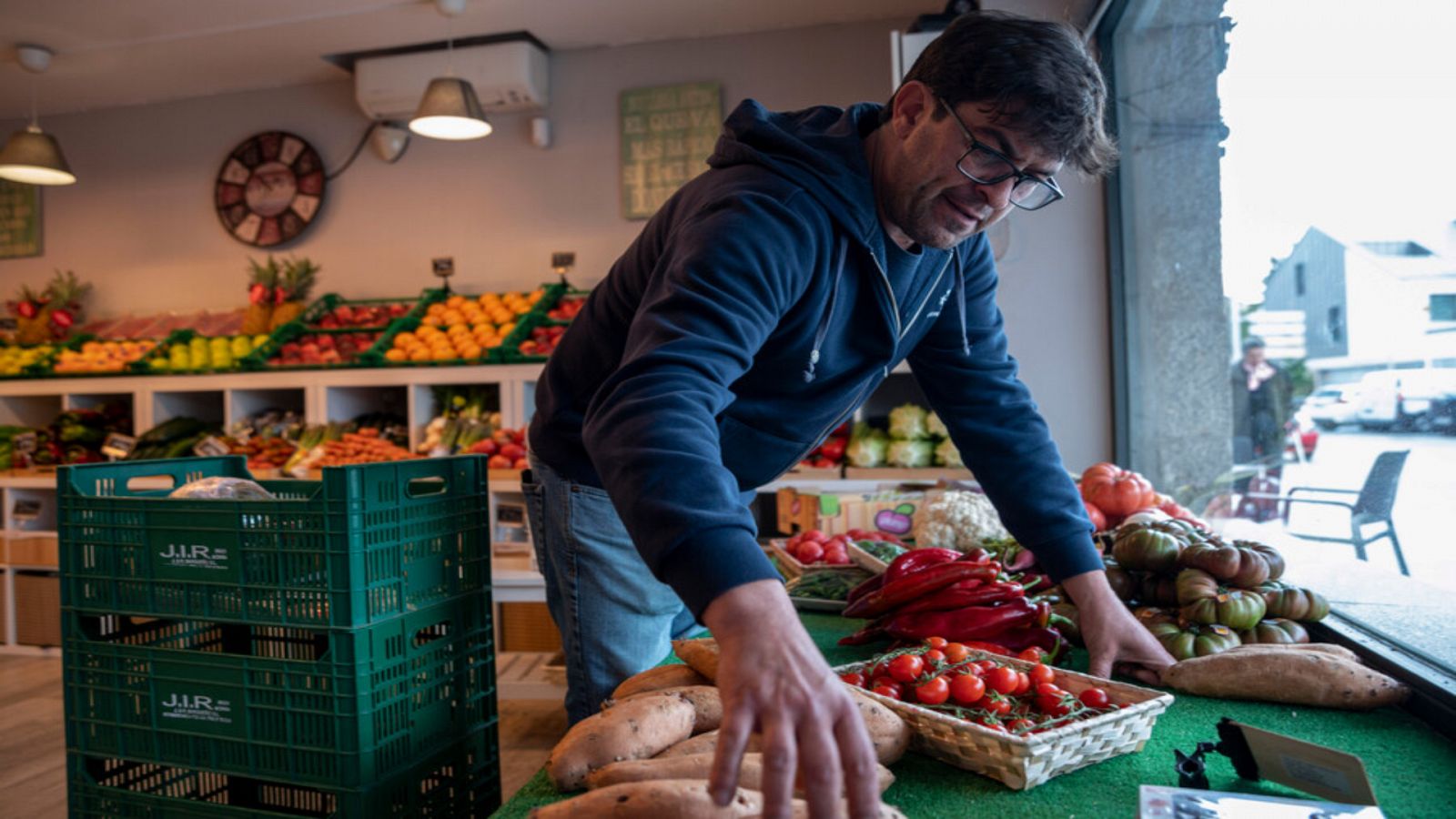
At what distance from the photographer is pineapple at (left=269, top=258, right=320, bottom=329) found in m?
5.75

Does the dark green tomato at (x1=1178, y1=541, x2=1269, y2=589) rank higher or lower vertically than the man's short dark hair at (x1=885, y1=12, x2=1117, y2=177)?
lower

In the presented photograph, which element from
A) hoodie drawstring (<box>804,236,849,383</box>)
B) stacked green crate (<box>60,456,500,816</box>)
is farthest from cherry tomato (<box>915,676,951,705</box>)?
stacked green crate (<box>60,456,500,816</box>)

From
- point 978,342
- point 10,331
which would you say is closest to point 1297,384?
point 978,342

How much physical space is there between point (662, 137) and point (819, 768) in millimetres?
5313

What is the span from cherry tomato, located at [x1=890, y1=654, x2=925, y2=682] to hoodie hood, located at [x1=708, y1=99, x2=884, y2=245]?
0.59 metres

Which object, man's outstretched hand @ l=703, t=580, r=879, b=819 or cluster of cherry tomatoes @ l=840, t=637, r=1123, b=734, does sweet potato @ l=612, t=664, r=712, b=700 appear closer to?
cluster of cherry tomatoes @ l=840, t=637, r=1123, b=734

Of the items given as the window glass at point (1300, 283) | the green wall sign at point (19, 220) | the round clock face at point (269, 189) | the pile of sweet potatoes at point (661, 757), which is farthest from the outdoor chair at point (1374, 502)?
the green wall sign at point (19, 220)

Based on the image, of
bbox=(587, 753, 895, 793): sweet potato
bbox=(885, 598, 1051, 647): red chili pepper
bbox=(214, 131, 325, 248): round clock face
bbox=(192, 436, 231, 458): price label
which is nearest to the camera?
bbox=(587, 753, 895, 793): sweet potato

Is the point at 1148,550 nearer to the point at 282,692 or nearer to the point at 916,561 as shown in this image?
the point at 916,561

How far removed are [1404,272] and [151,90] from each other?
6.99m

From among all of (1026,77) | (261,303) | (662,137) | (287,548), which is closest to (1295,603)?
(1026,77)

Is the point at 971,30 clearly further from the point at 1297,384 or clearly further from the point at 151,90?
the point at 151,90

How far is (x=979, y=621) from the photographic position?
1.77 metres

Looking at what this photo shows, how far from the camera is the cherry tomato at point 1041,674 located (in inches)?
54.1
